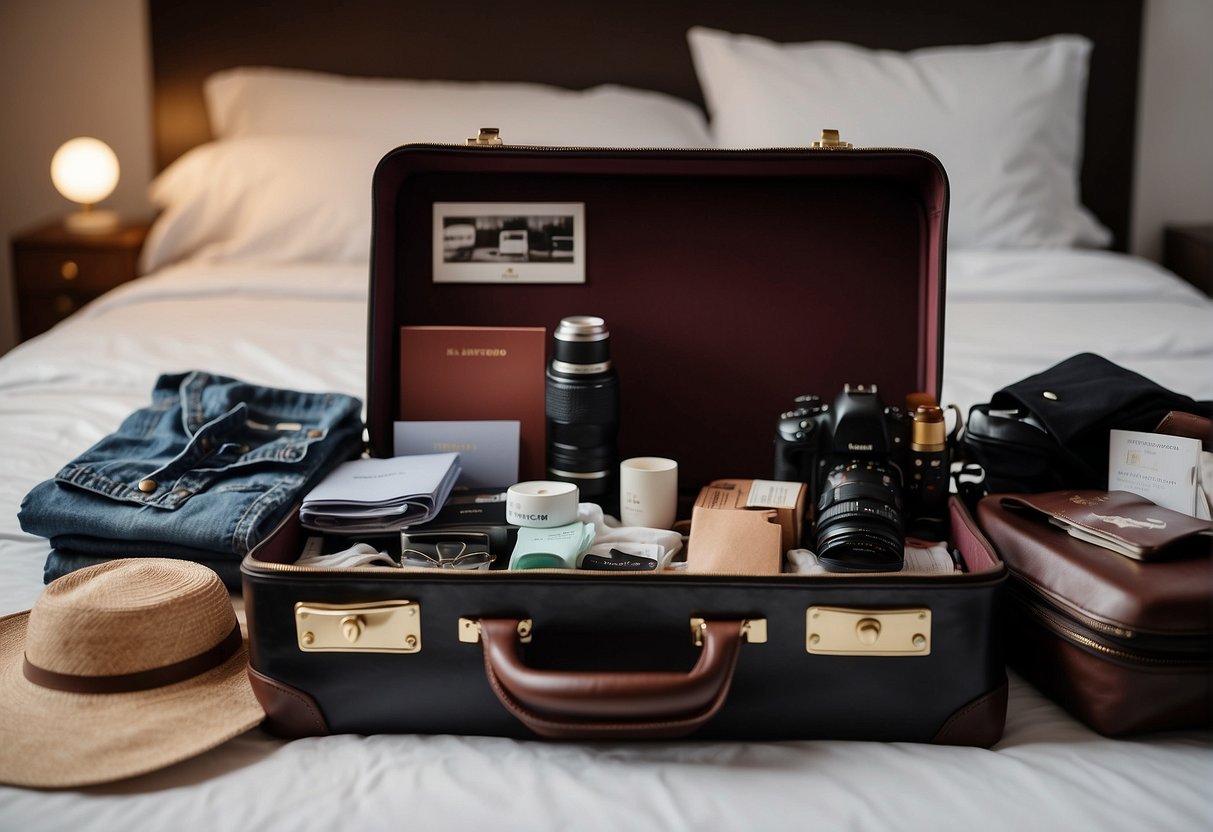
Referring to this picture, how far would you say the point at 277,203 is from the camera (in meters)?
2.21

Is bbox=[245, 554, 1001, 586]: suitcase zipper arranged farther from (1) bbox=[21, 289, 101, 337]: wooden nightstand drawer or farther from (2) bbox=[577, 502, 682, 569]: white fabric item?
(1) bbox=[21, 289, 101, 337]: wooden nightstand drawer

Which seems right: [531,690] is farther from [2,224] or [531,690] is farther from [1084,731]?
[2,224]

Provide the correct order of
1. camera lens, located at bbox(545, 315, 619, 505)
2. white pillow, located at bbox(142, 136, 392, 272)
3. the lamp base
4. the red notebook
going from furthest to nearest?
the lamp base → white pillow, located at bbox(142, 136, 392, 272) → the red notebook → camera lens, located at bbox(545, 315, 619, 505)

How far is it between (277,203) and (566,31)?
0.89m

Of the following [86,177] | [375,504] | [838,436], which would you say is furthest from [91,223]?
[838,436]

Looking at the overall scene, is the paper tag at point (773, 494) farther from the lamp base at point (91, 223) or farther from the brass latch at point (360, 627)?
the lamp base at point (91, 223)

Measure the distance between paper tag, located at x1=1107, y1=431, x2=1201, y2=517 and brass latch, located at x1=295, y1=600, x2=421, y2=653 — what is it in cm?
68

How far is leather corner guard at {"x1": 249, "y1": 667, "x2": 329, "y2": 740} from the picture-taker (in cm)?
80

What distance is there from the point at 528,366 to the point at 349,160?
1.25 m

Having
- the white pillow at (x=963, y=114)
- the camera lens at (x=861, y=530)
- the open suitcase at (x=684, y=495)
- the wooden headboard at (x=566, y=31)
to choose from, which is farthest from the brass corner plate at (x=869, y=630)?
the wooden headboard at (x=566, y=31)

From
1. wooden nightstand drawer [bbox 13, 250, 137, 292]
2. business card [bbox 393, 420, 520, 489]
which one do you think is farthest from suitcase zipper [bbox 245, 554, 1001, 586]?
wooden nightstand drawer [bbox 13, 250, 137, 292]

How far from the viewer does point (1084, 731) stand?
0.80 metres

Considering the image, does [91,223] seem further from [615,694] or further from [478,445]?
[615,694]

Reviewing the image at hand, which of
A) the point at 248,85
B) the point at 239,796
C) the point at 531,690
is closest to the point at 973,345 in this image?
the point at 531,690
